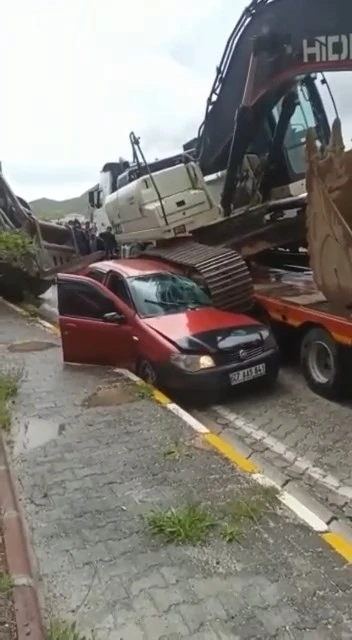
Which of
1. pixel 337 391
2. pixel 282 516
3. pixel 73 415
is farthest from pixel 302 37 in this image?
pixel 282 516

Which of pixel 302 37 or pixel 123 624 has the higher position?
pixel 302 37

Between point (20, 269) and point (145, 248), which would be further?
point (20, 269)

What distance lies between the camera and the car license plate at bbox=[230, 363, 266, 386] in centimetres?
725

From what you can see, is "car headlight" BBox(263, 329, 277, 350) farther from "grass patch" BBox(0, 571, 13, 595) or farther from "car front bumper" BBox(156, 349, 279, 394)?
"grass patch" BBox(0, 571, 13, 595)

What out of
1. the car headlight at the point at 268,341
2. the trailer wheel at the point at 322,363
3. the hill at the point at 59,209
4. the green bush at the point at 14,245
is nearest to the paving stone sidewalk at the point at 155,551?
the car headlight at the point at 268,341

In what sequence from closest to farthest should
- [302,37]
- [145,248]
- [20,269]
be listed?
1. [302,37]
2. [145,248]
3. [20,269]

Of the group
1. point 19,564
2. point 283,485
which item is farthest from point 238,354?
point 19,564

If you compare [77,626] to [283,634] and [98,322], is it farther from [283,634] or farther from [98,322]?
[98,322]

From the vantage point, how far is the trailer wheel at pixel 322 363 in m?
7.18

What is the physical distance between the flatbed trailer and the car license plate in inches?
24.0

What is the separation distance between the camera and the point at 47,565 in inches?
158

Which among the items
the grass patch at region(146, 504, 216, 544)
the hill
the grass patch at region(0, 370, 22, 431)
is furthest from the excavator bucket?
the hill

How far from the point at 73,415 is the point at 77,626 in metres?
3.53

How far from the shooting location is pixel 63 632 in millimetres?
3174
